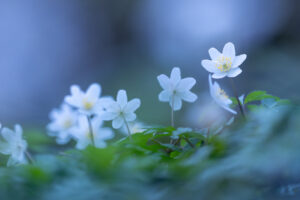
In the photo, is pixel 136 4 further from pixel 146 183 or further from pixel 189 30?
pixel 146 183

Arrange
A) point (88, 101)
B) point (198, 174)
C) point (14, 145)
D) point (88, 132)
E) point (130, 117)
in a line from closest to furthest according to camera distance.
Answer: point (198, 174), point (14, 145), point (130, 117), point (88, 101), point (88, 132)

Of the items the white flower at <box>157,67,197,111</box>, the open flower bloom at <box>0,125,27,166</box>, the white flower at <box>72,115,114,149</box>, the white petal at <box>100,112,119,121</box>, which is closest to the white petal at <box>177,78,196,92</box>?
the white flower at <box>157,67,197,111</box>

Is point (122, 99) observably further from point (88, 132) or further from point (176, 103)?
point (88, 132)

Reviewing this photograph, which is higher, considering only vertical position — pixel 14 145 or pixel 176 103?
pixel 176 103

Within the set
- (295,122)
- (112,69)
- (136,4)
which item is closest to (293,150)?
(295,122)

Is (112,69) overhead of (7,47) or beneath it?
beneath

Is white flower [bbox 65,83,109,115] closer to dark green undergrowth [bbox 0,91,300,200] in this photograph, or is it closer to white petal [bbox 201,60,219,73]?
white petal [bbox 201,60,219,73]

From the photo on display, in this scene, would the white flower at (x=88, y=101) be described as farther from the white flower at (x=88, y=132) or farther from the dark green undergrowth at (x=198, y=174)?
the dark green undergrowth at (x=198, y=174)

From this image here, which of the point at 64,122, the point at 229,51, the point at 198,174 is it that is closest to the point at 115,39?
the point at 64,122
